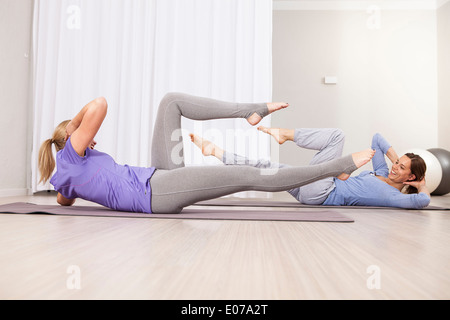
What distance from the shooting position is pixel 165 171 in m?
1.96

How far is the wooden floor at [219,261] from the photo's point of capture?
0.76m

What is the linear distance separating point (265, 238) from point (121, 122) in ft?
10.5

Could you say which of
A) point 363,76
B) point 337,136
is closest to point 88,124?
point 337,136

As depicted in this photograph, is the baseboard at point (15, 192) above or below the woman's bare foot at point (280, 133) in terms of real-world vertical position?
below

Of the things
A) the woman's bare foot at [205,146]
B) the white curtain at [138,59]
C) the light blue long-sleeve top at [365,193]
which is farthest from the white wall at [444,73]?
the woman's bare foot at [205,146]

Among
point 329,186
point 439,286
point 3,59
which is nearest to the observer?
point 439,286

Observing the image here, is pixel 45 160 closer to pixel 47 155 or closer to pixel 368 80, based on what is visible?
pixel 47 155

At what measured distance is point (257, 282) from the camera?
813 millimetres

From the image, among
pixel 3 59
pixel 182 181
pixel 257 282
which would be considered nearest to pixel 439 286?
pixel 257 282

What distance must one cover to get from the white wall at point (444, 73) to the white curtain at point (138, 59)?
251cm

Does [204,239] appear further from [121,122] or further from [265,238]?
[121,122]

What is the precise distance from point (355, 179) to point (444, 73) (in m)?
3.10

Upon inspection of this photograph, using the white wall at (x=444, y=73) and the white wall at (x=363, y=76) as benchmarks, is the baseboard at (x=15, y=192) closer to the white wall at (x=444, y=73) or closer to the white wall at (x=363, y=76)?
the white wall at (x=363, y=76)
